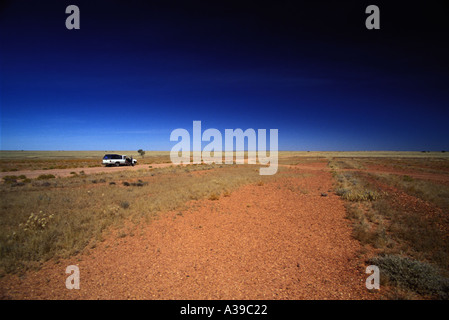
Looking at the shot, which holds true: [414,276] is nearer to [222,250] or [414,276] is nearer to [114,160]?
[222,250]

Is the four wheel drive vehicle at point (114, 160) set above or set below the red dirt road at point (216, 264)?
above

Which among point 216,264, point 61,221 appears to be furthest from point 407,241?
point 61,221

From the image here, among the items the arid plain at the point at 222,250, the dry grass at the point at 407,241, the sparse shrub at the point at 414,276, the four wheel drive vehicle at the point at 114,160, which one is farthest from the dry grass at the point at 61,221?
the four wheel drive vehicle at the point at 114,160

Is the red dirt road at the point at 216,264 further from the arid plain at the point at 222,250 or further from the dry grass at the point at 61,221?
the dry grass at the point at 61,221

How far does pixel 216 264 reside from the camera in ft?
14.9

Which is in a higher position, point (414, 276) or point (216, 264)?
point (414, 276)

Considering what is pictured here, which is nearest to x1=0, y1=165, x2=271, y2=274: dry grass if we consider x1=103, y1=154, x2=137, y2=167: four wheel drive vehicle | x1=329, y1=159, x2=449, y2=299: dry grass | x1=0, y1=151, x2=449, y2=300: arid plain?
x1=0, y1=151, x2=449, y2=300: arid plain

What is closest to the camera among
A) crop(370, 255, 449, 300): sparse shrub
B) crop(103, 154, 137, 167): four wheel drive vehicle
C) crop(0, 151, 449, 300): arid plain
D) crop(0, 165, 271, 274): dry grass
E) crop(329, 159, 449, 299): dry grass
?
crop(370, 255, 449, 300): sparse shrub

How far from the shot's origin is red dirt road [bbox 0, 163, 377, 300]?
A: 11.7 feet

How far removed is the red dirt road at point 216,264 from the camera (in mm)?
3578

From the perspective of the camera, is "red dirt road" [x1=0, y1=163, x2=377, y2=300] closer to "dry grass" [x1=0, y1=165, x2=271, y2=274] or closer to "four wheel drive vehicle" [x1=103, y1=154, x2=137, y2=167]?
"dry grass" [x1=0, y1=165, x2=271, y2=274]
